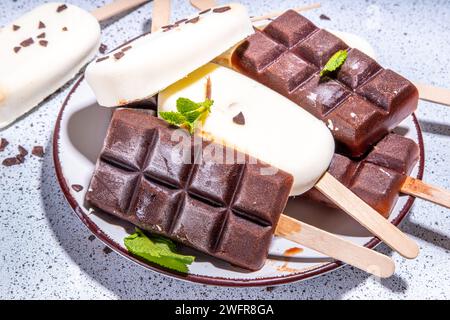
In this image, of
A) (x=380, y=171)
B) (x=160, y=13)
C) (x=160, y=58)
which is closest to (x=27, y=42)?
(x=160, y=13)

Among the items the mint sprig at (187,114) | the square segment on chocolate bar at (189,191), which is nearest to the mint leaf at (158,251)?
the square segment on chocolate bar at (189,191)

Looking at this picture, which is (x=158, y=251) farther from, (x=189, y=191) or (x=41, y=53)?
(x=41, y=53)

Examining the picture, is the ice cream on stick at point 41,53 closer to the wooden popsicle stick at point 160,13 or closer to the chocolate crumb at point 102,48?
the chocolate crumb at point 102,48

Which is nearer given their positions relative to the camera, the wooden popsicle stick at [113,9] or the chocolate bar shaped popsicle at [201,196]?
the chocolate bar shaped popsicle at [201,196]

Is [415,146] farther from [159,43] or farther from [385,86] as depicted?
[159,43]

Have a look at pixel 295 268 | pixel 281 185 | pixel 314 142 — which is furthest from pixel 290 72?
pixel 295 268

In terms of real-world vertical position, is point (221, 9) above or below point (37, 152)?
above
